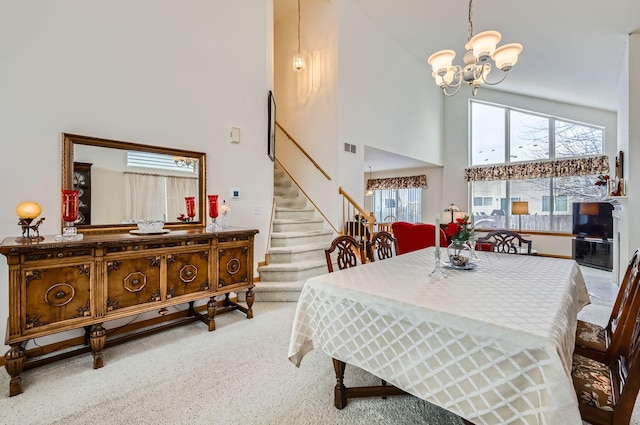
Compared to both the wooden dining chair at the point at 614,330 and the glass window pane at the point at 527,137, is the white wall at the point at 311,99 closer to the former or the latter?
the wooden dining chair at the point at 614,330

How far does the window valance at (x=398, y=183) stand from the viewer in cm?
886

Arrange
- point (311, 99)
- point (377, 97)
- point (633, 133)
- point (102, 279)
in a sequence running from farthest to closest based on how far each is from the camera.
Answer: point (377, 97) → point (311, 99) → point (633, 133) → point (102, 279)

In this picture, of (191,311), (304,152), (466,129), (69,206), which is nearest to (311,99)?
(304,152)

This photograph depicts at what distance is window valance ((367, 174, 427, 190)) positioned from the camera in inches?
349

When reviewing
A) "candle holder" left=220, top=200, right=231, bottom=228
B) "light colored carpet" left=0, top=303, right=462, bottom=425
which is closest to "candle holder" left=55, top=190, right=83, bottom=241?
"light colored carpet" left=0, top=303, right=462, bottom=425

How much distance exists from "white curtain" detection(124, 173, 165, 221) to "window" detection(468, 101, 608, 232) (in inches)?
293

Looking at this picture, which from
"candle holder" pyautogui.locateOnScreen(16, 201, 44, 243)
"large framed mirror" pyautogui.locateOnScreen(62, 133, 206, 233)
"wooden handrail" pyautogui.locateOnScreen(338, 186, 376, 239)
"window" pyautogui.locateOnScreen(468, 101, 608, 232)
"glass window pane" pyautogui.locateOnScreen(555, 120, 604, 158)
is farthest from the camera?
"window" pyautogui.locateOnScreen(468, 101, 608, 232)

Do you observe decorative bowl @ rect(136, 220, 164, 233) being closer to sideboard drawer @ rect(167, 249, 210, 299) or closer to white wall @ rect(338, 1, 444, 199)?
sideboard drawer @ rect(167, 249, 210, 299)

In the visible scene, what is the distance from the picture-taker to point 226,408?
1666 millimetres

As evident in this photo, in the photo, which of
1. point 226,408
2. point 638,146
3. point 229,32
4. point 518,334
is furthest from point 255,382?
point 638,146

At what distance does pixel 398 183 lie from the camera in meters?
9.28

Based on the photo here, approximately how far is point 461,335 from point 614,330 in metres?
1.16

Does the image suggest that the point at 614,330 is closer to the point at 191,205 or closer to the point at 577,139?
the point at 191,205

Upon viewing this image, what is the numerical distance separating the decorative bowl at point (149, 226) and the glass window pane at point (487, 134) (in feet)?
27.0
